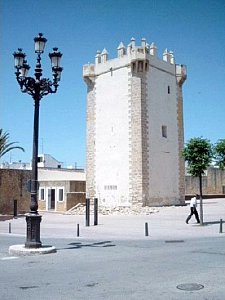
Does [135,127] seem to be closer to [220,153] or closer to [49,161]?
[220,153]

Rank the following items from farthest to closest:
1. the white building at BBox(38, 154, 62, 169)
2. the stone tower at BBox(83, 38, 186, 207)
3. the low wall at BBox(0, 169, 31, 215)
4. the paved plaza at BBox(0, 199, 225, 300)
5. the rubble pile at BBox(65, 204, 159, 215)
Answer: the white building at BBox(38, 154, 62, 169) → the low wall at BBox(0, 169, 31, 215) → the stone tower at BBox(83, 38, 186, 207) → the rubble pile at BBox(65, 204, 159, 215) → the paved plaza at BBox(0, 199, 225, 300)

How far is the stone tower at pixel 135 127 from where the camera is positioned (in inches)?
1259

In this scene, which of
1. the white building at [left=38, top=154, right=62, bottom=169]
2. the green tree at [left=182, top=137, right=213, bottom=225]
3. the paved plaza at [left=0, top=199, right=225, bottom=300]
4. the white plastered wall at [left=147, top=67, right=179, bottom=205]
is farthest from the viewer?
the white building at [left=38, top=154, right=62, bottom=169]

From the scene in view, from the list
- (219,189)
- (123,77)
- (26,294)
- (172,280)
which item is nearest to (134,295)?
(172,280)

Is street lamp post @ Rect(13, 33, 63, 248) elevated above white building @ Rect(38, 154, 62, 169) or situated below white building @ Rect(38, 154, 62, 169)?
below

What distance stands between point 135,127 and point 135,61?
5.38 metres

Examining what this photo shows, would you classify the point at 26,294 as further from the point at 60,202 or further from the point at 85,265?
the point at 60,202

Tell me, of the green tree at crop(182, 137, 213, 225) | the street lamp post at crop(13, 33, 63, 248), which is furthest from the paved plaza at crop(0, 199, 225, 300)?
the green tree at crop(182, 137, 213, 225)

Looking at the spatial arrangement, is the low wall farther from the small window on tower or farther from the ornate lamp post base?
the ornate lamp post base

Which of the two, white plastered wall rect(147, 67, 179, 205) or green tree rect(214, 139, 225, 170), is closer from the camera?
green tree rect(214, 139, 225, 170)

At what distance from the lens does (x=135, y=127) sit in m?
32.0

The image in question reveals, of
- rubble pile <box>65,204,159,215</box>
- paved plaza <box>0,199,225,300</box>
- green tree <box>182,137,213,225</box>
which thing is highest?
green tree <box>182,137,213,225</box>

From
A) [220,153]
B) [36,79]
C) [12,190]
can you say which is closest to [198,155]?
[220,153]

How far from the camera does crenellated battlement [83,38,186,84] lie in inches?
1283
